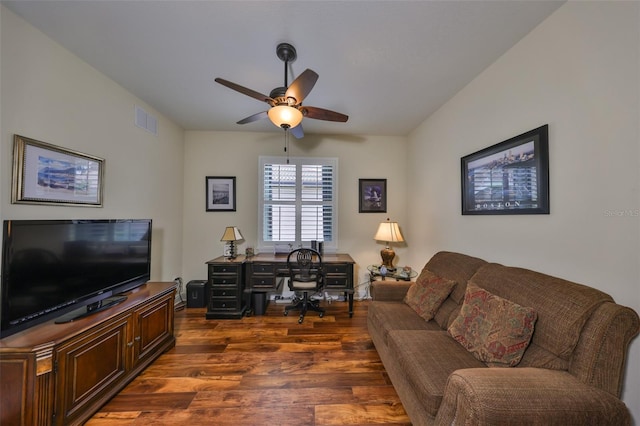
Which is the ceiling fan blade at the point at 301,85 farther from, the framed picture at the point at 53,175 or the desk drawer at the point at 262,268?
the desk drawer at the point at 262,268

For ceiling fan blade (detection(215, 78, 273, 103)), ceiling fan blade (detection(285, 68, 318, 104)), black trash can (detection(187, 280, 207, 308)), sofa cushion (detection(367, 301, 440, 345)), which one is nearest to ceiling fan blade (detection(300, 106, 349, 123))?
ceiling fan blade (detection(285, 68, 318, 104))

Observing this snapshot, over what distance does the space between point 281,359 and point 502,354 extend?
176cm

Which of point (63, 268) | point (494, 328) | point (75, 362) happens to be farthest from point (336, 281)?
point (63, 268)

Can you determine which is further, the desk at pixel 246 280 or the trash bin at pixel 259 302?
the trash bin at pixel 259 302

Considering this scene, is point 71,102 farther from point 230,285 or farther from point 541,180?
point 541,180

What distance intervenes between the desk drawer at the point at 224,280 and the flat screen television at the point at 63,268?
3.15ft

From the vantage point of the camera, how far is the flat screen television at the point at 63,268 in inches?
51.6

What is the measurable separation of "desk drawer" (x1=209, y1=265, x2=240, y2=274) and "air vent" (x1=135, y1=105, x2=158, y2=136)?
1892mm

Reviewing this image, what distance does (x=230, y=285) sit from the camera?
3.09 meters

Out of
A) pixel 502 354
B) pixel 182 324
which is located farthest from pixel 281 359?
pixel 502 354

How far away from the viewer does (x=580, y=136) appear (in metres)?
1.37

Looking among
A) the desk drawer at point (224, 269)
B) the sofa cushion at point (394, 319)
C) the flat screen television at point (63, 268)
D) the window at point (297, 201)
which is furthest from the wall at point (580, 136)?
the flat screen television at point (63, 268)

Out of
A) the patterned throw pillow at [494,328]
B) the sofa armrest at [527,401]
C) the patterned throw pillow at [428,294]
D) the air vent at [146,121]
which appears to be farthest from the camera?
the air vent at [146,121]

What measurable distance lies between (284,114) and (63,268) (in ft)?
6.14
